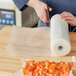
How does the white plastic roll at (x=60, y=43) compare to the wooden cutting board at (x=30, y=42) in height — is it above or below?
above

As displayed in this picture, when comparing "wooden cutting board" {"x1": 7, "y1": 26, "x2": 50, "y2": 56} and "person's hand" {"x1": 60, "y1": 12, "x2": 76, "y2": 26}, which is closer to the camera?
"wooden cutting board" {"x1": 7, "y1": 26, "x2": 50, "y2": 56}

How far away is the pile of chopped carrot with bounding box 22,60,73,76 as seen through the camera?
0.66 metres

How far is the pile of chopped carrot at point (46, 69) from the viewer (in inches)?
25.8

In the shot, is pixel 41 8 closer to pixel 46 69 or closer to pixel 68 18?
pixel 68 18

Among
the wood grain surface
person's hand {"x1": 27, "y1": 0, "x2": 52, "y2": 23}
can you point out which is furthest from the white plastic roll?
person's hand {"x1": 27, "y1": 0, "x2": 52, "y2": 23}

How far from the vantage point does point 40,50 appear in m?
0.87

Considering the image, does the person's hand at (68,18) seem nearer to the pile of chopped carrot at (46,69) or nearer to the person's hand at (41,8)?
the person's hand at (41,8)

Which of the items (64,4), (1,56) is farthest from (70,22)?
(1,56)

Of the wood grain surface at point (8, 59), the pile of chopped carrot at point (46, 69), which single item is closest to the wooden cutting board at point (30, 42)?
the wood grain surface at point (8, 59)

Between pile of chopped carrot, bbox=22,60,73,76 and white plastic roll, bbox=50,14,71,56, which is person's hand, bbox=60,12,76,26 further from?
pile of chopped carrot, bbox=22,60,73,76

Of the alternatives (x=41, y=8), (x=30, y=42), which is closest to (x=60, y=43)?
(x=30, y=42)

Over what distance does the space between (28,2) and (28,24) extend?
874 millimetres

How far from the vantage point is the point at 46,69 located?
671 millimetres

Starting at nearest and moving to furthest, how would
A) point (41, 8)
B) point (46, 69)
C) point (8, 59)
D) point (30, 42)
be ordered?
point (46, 69) < point (8, 59) < point (30, 42) < point (41, 8)
